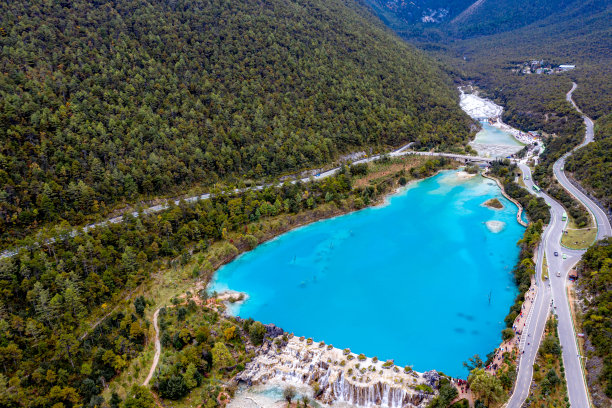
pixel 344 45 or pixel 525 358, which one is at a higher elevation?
pixel 344 45

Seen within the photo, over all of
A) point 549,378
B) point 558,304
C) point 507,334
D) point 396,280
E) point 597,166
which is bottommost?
point 396,280

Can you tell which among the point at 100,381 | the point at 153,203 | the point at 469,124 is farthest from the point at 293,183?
the point at 469,124

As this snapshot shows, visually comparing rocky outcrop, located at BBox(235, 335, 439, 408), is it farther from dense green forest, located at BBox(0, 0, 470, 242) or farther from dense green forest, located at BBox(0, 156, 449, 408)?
dense green forest, located at BBox(0, 0, 470, 242)

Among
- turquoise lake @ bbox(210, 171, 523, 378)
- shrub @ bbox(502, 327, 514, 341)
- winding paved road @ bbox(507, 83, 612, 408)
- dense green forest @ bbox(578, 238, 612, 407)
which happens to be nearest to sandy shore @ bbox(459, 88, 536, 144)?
winding paved road @ bbox(507, 83, 612, 408)

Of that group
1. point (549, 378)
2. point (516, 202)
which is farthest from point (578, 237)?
point (549, 378)

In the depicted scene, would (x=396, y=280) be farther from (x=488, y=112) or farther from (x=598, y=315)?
(x=488, y=112)

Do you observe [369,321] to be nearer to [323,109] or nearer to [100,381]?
[100,381]
